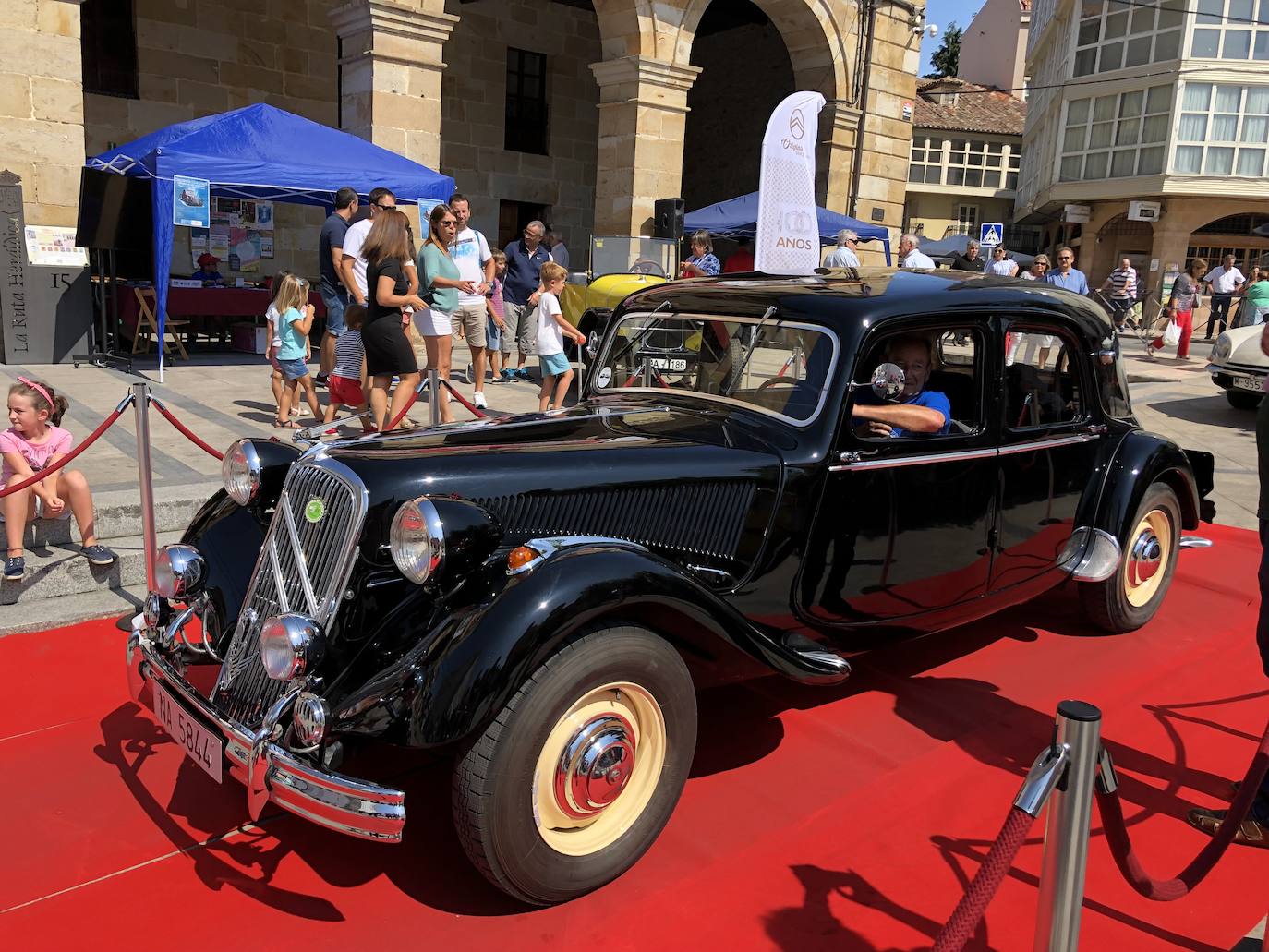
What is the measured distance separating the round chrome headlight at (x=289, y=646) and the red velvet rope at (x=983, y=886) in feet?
5.09

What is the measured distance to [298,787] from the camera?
86.6 inches

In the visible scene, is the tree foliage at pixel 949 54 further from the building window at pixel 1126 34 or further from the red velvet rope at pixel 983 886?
the red velvet rope at pixel 983 886

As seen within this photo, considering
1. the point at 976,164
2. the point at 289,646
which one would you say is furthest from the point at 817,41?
the point at 976,164

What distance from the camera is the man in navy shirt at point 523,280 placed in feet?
32.3

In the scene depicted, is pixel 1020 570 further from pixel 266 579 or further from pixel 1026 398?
pixel 266 579

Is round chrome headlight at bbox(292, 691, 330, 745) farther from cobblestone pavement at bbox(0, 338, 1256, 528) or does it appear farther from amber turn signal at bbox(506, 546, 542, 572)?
cobblestone pavement at bbox(0, 338, 1256, 528)

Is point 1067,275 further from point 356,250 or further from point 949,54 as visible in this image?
point 949,54

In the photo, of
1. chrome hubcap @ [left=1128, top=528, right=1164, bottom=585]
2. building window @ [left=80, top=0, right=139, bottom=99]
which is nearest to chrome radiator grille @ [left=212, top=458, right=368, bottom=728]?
chrome hubcap @ [left=1128, top=528, right=1164, bottom=585]

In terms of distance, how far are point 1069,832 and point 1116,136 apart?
3385 centimetres

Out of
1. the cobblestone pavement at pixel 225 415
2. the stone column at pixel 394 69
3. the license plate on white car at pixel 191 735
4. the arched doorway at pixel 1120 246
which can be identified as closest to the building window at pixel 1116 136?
the arched doorway at pixel 1120 246

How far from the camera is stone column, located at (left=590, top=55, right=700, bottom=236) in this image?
12555mm

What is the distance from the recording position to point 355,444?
280cm

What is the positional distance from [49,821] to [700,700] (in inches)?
84.6

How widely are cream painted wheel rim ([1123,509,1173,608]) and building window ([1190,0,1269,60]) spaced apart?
2935 cm
